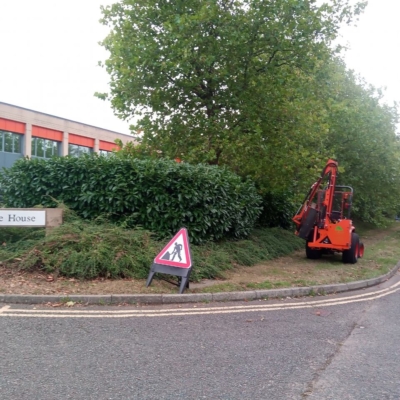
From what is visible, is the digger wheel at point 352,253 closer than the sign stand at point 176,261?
No

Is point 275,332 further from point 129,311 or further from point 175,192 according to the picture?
point 175,192

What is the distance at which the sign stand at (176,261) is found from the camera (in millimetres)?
8055

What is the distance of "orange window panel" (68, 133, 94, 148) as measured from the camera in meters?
40.1

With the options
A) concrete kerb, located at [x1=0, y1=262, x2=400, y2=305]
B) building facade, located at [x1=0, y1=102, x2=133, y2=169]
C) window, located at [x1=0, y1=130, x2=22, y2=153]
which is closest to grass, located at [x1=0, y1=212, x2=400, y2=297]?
concrete kerb, located at [x1=0, y1=262, x2=400, y2=305]

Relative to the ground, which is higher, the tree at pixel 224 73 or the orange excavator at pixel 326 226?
the tree at pixel 224 73

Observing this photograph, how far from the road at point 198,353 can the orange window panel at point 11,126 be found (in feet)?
99.9

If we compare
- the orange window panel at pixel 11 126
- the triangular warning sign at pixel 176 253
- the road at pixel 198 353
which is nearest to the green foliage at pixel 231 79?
the triangular warning sign at pixel 176 253

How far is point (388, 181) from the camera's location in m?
21.5

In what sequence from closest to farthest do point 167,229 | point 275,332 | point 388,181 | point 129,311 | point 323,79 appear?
point 275,332 < point 129,311 < point 167,229 < point 323,79 < point 388,181

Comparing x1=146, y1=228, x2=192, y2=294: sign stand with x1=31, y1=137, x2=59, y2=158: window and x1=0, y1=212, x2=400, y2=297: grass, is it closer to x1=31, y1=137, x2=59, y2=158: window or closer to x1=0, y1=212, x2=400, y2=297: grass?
x1=0, y1=212, x2=400, y2=297: grass

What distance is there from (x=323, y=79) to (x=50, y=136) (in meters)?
28.8

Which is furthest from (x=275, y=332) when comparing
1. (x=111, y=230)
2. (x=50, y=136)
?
(x=50, y=136)

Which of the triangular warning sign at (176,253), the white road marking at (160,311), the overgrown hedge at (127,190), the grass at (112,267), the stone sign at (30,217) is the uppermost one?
the overgrown hedge at (127,190)

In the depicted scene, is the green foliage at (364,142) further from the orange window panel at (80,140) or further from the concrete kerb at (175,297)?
the orange window panel at (80,140)
